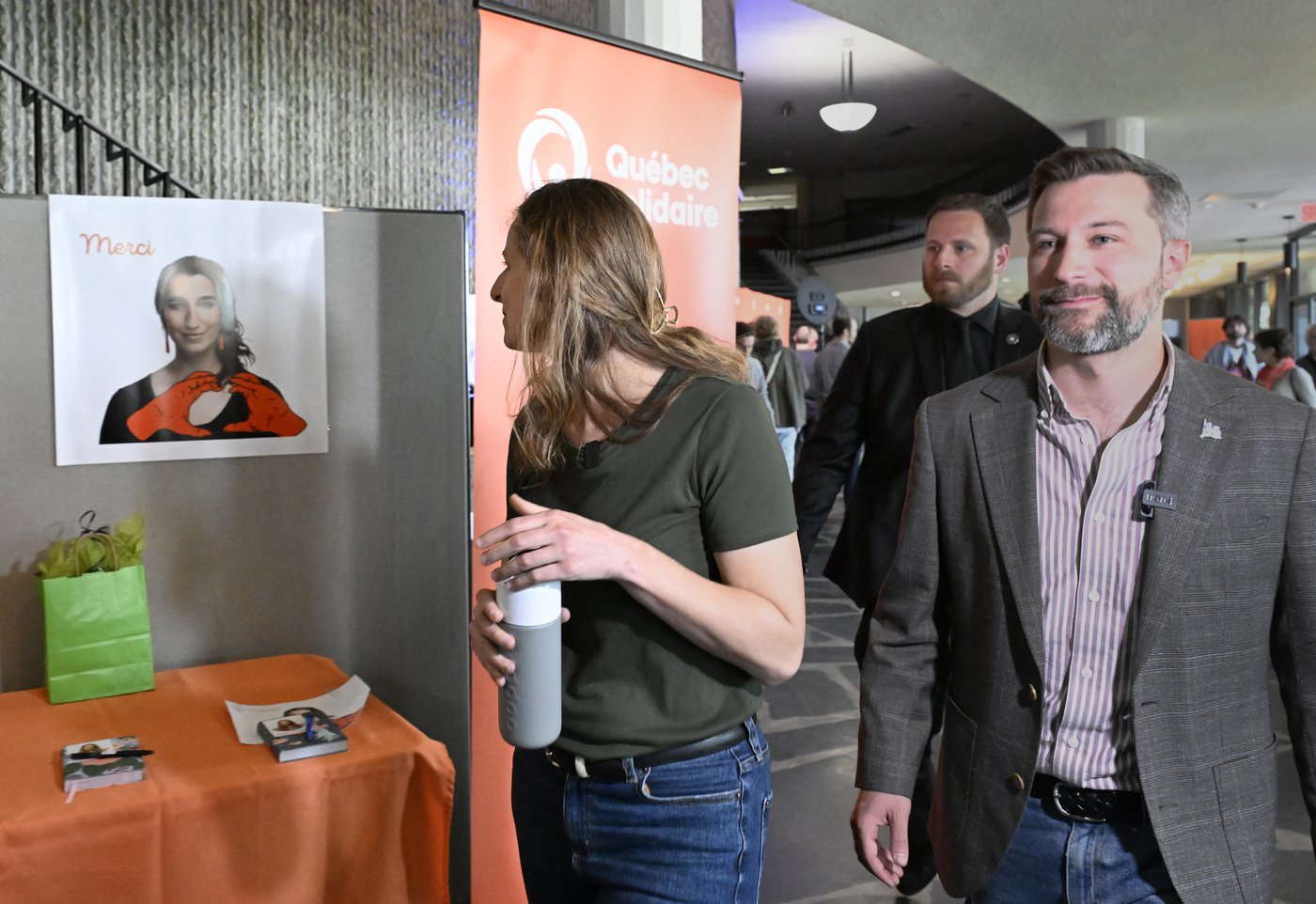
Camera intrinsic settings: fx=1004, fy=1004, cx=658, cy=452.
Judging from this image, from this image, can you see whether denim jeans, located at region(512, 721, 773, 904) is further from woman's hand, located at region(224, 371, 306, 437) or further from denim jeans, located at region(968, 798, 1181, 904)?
woman's hand, located at region(224, 371, 306, 437)

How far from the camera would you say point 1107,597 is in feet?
4.02

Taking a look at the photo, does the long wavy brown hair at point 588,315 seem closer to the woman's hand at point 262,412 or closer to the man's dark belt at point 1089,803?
the man's dark belt at point 1089,803

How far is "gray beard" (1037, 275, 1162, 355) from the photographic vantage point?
48.7 inches

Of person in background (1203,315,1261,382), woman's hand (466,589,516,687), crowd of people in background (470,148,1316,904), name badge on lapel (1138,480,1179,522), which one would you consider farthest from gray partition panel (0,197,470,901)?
person in background (1203,315,1261,382)

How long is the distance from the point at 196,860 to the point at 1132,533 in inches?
50.6

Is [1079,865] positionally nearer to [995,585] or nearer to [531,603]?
[995,585]

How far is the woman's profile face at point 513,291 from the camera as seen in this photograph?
4.04 ft

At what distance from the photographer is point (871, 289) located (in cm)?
2078

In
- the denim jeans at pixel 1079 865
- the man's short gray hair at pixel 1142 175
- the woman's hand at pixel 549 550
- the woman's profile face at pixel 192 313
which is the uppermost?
the man's short gray hair at pixel 1142 175

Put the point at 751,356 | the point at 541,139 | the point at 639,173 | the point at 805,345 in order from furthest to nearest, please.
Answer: the point at 805,345 → the point at 751,356 → the point at 639,173 → the point at 541,139

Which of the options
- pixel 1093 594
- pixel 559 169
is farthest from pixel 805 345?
pixel 1093 594

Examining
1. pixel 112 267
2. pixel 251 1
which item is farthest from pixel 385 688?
pixel 251 1

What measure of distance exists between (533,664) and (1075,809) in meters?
0.70

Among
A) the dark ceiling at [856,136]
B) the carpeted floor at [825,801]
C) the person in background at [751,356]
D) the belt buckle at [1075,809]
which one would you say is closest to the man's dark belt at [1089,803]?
the belt buckle at [1075,809]
